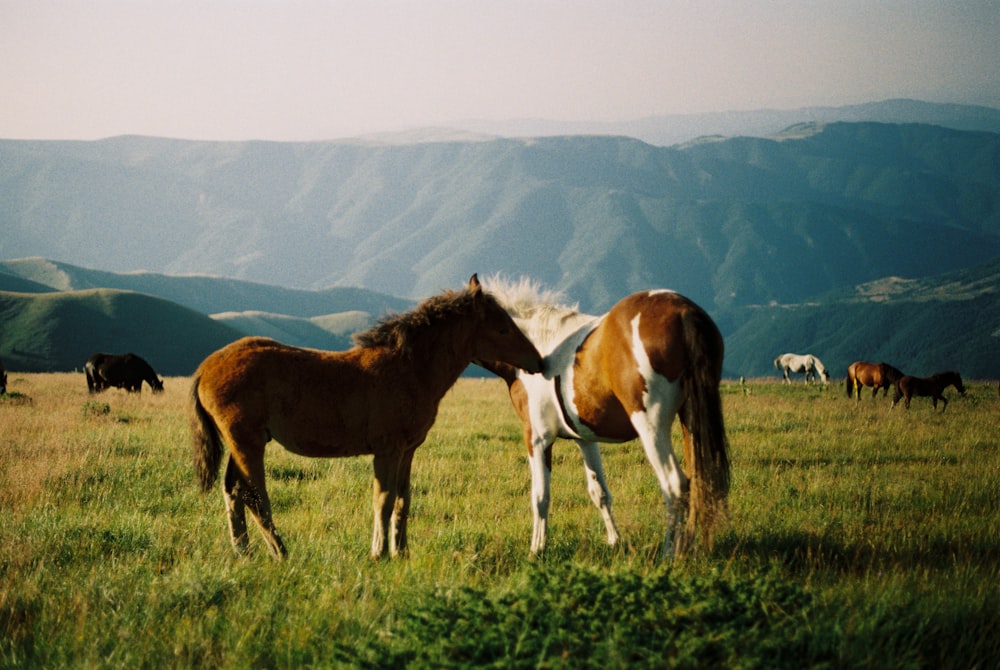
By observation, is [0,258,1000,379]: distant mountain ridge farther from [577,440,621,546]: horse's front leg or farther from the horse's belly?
the horse's belly

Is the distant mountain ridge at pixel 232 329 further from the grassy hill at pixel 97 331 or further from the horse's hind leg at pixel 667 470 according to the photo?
the horse's hind leg at pixel 667 470

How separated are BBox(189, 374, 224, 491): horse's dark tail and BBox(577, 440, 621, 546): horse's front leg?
3531 mm

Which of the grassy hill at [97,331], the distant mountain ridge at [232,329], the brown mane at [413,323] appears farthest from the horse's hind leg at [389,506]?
the grassy hill at [97,331]

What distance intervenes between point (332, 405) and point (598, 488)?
9.31 feet

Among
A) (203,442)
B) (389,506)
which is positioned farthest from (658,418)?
(203,442)

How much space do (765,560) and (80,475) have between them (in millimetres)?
8534

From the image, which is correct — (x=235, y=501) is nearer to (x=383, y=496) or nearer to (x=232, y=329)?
(x=383, y=496)

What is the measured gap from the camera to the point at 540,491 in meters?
7.00

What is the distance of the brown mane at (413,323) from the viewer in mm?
6629

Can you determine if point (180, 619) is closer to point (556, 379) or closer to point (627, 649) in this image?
point (627, 649)

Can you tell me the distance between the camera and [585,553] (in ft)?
22.0

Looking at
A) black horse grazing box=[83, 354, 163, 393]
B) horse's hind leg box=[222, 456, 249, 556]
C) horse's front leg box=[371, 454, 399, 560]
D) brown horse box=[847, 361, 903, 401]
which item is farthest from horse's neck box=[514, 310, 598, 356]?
black horse grazing box=[83, 354, 163, 393]

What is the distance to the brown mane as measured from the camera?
6.63 m

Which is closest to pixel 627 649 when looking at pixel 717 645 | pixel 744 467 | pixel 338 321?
pixel 717 645
